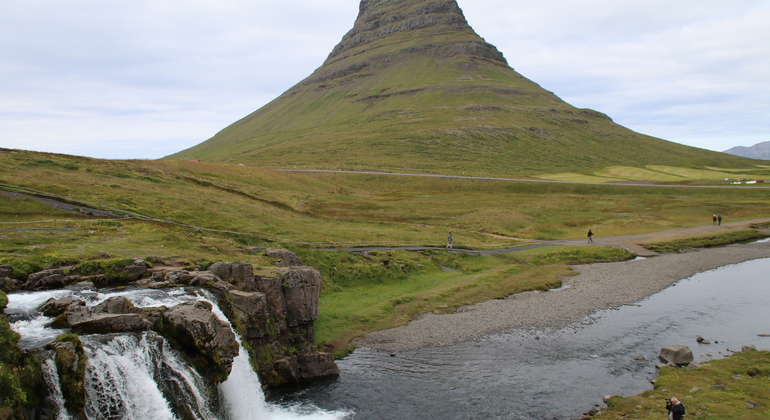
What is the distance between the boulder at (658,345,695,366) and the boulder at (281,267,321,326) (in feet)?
84.7

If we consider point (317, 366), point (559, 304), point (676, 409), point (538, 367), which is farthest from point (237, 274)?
point (559, 304)

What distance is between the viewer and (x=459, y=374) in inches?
1281

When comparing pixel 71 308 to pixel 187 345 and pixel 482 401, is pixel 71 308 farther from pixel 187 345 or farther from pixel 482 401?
pixel 482 401

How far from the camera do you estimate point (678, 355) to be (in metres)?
32.4

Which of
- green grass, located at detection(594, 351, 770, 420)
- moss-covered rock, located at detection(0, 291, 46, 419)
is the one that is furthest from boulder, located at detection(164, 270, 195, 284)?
green grass, located at detection(594, 351, 770, 420)

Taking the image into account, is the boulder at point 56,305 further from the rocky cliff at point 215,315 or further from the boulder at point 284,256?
the boulder at point 284,256

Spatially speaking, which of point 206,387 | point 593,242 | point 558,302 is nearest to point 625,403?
point 558,302

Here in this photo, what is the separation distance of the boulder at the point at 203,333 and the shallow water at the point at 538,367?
639 centimetres

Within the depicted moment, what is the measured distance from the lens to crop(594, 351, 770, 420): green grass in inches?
981

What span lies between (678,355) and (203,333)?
3141 cm

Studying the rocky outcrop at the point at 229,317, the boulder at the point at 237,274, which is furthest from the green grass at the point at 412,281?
the boulder at the point at 237,274

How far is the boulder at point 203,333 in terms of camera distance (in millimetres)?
24453

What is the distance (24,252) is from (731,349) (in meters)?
52.2

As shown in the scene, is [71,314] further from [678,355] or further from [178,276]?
[678,355]
